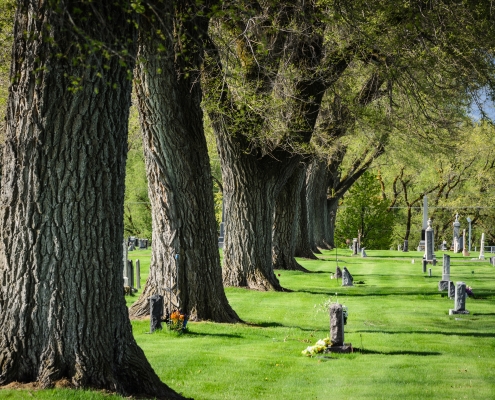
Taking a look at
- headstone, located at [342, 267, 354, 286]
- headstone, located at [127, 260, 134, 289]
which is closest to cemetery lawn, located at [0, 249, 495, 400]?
headstone, located at [342, 267, 354, 286]

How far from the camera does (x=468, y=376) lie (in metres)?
11.4

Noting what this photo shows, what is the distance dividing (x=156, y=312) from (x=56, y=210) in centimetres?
655

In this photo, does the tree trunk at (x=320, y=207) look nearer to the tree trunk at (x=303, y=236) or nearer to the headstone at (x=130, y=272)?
the tree trunk at (x=303, y=236)

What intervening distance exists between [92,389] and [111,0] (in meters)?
3.58

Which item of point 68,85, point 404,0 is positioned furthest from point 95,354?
point 404,0

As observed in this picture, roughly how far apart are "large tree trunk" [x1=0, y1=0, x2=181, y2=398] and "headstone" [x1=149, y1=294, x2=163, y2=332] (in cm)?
591

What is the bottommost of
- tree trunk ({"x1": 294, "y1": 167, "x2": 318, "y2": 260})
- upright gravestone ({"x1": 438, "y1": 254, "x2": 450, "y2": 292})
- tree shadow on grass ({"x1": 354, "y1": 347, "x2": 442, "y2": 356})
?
tree shadow on grass ({"x1": 354, "y1": 347, "x2": 442, "y2": 356})

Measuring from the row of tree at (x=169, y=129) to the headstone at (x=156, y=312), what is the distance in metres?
1.15

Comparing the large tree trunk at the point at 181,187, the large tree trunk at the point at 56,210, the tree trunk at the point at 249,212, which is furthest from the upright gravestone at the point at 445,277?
the large tree trunk at the point at 56,210

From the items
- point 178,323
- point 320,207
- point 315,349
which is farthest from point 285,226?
point 320,207

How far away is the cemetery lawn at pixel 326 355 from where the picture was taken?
10305 mm

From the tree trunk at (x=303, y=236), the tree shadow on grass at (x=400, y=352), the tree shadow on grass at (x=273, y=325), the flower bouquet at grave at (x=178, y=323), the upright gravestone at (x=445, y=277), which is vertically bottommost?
the tree shadow on grass at (x=400, y=352)

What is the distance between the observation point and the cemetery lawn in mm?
10305

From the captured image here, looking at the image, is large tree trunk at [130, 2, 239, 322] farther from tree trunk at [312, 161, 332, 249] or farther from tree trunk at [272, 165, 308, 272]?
tree trunk at [312, 161, 332, 249]
